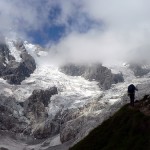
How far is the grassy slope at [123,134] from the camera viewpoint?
8062cm

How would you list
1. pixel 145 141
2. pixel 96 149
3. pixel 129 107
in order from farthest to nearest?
pixel 129 107
pixel 96 149
pixel 145 141

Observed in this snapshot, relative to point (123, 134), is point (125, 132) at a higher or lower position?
higher

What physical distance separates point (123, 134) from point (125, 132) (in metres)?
0.55

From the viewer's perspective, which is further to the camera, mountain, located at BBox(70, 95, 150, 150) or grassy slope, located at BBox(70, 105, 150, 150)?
mountain, located at BBox(70, 95, 150, 150)

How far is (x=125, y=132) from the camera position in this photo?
85.6 metres

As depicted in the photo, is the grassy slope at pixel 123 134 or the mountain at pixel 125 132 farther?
the mountain at pixel 125 132

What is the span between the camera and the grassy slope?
265 ft

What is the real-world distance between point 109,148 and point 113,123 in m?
9.49

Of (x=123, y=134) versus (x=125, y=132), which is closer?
(x=123, y=134)

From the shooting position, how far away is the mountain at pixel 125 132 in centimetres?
8088

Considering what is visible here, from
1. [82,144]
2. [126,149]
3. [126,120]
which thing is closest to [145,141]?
[126,149]

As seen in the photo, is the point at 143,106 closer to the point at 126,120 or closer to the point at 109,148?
the point at 126,120

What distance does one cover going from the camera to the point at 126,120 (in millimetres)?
88625

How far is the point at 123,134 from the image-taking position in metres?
85.3
